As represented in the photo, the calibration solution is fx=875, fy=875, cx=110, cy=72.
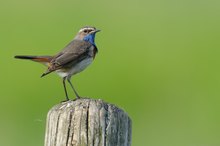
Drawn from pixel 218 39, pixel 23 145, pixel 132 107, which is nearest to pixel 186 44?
pixel 218 39

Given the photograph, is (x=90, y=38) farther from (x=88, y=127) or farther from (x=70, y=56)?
(x=88, y=127)

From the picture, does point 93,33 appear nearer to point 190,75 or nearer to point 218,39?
point 190,75

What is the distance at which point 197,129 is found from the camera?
1421 cm

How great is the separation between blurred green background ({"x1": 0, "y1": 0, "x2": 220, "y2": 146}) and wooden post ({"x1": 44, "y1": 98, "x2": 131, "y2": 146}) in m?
6.82

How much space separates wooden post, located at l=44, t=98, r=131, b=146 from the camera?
5609 millimetres

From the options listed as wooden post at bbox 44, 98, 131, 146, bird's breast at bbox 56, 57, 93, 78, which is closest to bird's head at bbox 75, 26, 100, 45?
bird's breast at bbox 56, 57, 93, 78

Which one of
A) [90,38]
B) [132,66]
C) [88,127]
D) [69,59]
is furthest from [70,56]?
[132,66]

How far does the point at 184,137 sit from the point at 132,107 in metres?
2.07

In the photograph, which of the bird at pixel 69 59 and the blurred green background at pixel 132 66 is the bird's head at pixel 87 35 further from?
the blurred green background at pixel 132 66

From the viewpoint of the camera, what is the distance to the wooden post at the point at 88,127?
221 inches

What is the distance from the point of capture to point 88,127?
221 inches

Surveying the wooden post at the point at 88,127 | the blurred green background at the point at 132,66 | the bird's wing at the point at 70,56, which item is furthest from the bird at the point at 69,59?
the wooden post at the point at 88,127

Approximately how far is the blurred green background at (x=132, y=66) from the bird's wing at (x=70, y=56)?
8.02 feet

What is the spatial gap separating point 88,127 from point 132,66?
43.8 feet
